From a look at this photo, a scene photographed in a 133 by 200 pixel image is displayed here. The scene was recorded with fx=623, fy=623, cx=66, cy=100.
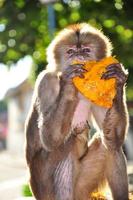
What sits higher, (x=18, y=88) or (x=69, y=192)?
(x=18, y=88)

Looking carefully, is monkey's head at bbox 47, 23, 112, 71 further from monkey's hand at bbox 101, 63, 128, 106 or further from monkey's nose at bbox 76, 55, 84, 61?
A: monkey's hand at bbox 101, 63, 128, 106

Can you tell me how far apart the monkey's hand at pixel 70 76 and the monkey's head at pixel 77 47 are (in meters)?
0.29

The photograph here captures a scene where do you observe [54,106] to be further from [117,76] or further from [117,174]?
[117,174]

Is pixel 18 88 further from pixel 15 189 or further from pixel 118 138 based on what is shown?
pixel 118 138

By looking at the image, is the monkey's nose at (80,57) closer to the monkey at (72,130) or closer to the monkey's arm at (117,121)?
the monkey at (72,130)

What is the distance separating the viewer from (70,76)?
242 inches

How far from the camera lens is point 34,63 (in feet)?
50.5

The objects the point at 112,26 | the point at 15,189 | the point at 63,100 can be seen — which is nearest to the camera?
the point at 63,100

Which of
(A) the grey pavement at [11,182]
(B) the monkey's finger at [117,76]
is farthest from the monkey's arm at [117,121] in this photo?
(A) the grey pavement at [11,182]

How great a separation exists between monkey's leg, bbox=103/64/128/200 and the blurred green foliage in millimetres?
6594

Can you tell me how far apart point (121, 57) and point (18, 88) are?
95.9ft

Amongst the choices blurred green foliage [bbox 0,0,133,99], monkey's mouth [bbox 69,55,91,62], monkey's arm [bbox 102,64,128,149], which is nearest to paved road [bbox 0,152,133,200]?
blurred green foliage [bbox 0,0,133,99]

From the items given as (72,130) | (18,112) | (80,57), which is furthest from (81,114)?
(18,112)

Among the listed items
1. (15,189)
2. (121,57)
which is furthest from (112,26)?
(15,189)
